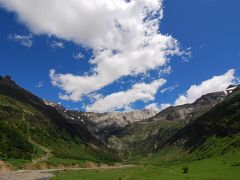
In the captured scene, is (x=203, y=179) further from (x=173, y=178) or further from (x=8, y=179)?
(x=8, y=179)

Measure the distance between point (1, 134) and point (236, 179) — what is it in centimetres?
16004

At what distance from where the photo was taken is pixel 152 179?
63406 millimetres

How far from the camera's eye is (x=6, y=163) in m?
147

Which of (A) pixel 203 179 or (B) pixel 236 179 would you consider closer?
(B) pixel 236 179

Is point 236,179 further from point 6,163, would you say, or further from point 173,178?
point 6,163

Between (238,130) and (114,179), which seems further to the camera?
(238,130)

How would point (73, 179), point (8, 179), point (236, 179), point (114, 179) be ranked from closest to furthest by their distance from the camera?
point (236, 179), point (114, 179), point (73, 179), point (8, 179)

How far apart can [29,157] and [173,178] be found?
13324 centimetres

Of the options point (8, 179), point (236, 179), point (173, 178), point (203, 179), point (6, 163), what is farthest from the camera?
point (6, 163)

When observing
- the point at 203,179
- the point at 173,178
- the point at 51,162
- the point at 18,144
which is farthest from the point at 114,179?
the point at 18,144

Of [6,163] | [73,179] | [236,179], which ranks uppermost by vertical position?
[6,163]

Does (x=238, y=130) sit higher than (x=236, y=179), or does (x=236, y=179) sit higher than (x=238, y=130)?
(x=238, y=130)

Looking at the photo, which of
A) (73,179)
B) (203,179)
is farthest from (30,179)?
(203,179)

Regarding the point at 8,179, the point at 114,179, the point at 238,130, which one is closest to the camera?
the point at 114,179
